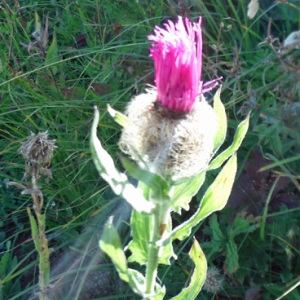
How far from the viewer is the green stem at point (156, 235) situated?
104 cm

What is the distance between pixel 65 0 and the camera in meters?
2.46

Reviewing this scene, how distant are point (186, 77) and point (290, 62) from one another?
33.2 inches

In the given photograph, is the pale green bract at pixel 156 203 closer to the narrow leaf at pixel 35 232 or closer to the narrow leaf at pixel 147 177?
the narrow leaf at pixel 147 177

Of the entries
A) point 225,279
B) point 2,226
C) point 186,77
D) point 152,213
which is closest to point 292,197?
point 225,279

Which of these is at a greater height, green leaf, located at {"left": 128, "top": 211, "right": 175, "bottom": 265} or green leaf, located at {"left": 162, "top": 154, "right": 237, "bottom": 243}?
green leaf, located at {"left": 162, "top": 154, "right": 237, "bottom": 243}

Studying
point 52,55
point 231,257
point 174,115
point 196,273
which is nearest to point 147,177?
point 174,115

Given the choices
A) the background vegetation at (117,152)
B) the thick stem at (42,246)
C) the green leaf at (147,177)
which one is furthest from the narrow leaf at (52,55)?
A: the green leaf at (147,177)

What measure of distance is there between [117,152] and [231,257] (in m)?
0.48

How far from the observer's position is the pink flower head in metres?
0.92

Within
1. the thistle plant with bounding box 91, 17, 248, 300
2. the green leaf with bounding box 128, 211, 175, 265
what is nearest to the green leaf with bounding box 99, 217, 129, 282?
the thistle plant with bounding box 91, 17, 248, 300

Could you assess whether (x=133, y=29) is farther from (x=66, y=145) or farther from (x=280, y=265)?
(x=280, y=265)

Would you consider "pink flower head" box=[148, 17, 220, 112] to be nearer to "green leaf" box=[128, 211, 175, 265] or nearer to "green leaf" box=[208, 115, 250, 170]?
"green leaf" box=[208, 115, 250, 170]

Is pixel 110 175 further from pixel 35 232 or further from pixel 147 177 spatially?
pixel 35 232

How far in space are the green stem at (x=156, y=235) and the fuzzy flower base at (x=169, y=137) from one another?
0.07 m
